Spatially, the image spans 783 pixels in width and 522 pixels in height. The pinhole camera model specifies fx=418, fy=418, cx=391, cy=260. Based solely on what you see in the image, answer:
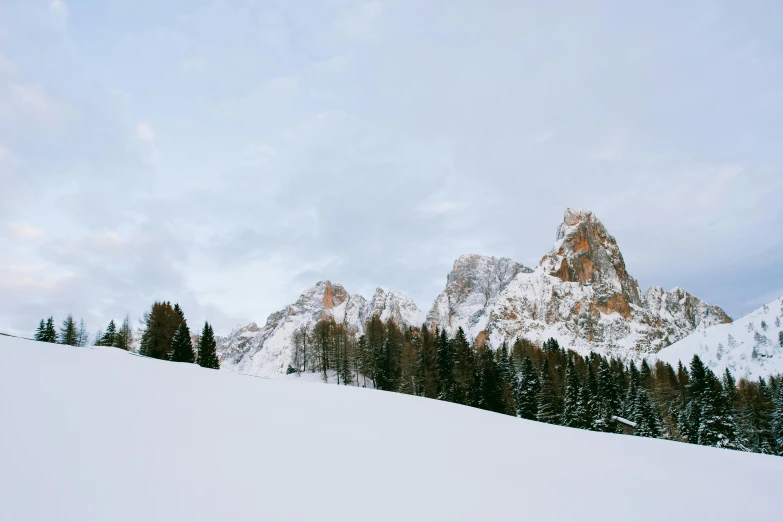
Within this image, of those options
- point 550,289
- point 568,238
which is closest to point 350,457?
point 550,289

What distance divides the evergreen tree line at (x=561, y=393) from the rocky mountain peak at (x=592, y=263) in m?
118

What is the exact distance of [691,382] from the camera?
166ft

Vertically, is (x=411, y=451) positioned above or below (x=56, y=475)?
below

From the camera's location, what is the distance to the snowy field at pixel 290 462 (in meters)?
5.33

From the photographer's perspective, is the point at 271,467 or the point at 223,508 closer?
the point at 223,508

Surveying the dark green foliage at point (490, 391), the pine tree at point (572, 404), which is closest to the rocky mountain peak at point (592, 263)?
the pine tree at point (572, 404)

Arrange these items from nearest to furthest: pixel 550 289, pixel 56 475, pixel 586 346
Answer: pixel 56 475 → pixel 586 346 → pixel 550 289

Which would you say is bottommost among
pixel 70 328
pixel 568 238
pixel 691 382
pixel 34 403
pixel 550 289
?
pixel 691 382

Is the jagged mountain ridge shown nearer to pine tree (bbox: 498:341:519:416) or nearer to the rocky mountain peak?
the rocky mountain peak

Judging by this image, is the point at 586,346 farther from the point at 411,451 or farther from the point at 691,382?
the point at 411,451

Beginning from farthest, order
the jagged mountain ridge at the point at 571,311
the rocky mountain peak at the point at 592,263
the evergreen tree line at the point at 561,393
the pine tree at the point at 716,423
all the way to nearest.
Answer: the rocky mountain peak at the point at 592,263 < the jagged mountain ridge at the point at 571,311 < the pine tree at the point at 716,423 < the evergreen tree line at the point at 561,393

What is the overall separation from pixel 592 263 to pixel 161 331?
581 feet

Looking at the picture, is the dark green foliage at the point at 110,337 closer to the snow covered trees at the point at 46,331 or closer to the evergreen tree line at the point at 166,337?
the evergreen tree line at the point at 166,337

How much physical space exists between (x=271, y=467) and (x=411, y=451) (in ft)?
9.65
